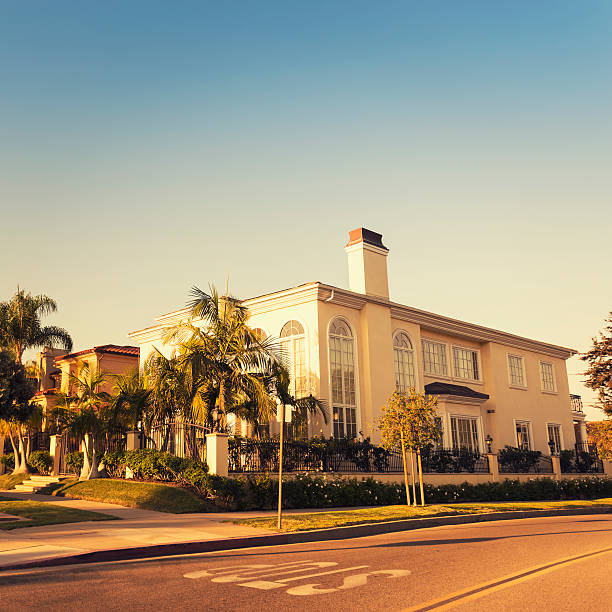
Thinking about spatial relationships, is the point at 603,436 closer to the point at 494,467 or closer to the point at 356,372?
the point at 494,467

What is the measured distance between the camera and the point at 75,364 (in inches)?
1345

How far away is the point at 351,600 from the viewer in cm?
677

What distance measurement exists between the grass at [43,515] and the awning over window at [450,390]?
697 inches

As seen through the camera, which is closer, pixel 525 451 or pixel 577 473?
pixel 525 451

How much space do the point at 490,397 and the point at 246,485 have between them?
61.5 feet

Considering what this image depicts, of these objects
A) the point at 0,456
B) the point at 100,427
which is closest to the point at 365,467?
the point at 100,427

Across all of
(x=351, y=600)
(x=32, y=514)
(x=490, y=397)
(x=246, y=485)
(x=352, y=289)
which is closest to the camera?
(x=351, y=600)

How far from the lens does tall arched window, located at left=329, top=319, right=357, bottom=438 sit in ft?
80.0

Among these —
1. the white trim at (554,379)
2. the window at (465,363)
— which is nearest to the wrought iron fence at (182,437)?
the window at (465,363)

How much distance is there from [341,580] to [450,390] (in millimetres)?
22495

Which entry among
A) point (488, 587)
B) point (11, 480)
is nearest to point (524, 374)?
point (11, 480)

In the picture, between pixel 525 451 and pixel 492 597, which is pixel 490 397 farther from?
pixel 492 597

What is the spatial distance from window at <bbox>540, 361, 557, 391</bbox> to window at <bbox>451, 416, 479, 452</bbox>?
25.7 feet

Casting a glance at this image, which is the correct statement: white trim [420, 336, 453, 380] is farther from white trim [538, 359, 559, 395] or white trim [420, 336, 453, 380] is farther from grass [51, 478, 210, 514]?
grass [51, 478, 210, 514]
